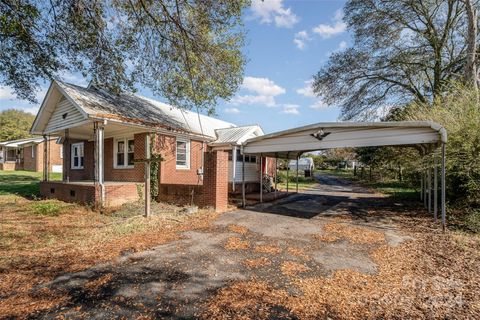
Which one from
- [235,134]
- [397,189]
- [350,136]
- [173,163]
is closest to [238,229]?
[350,136]

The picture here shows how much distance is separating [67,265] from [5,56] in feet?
25.1

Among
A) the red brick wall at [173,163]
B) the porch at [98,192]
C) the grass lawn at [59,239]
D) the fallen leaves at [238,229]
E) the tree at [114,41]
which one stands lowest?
the fallen leaves at [238,229]

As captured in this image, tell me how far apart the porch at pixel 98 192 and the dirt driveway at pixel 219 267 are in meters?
4.87

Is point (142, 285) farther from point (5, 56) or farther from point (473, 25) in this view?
point (473, 25)

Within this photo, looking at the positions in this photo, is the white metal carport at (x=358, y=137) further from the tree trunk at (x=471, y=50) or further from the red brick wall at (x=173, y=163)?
the tree trunk at (x=471, y=50)

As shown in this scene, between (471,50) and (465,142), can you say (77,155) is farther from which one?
(471,50)

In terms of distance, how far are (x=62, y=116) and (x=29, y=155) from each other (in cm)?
2275

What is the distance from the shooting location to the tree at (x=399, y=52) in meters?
14.9

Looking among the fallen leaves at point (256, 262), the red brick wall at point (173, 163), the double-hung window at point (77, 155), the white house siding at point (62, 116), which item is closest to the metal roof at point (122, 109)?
the white house siding at point (62, 116)

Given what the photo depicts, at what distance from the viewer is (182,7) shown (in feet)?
24.8

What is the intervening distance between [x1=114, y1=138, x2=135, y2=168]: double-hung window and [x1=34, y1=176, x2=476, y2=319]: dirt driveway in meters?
7.00

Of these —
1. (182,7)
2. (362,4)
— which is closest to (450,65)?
(362,4)

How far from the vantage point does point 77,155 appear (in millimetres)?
16016

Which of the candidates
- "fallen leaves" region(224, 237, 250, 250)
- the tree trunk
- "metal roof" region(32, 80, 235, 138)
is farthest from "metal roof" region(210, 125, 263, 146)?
the tree trunk
